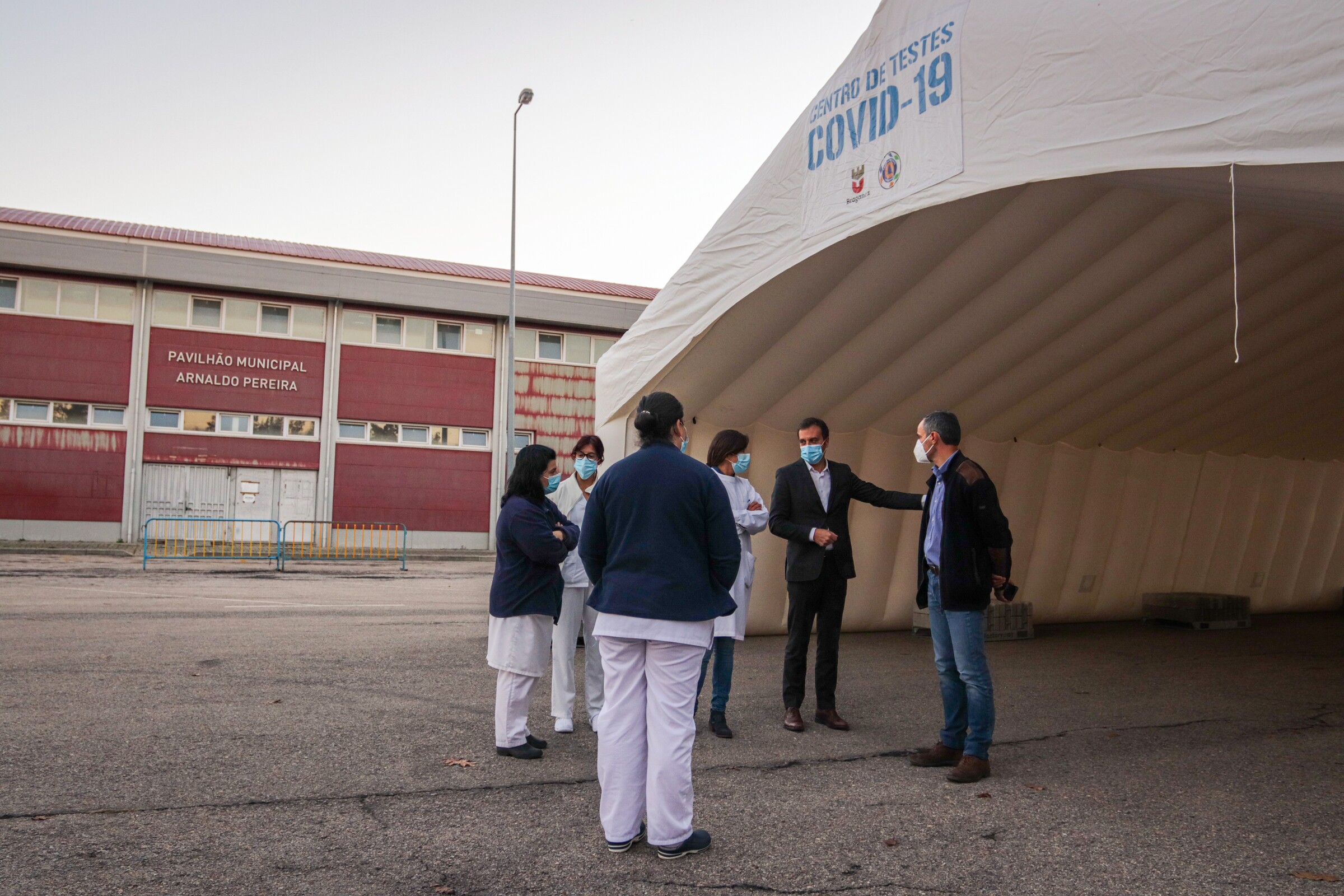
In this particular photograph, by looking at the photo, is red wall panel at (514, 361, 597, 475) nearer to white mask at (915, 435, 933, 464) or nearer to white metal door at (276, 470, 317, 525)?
Result: white metal door at (276, 470, 317, 525)

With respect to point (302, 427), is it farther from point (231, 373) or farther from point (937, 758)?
point (937, 758)

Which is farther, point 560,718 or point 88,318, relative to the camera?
point 88,318

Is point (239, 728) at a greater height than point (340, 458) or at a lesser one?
lesser

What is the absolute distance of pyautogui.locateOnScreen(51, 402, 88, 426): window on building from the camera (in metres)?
25.5

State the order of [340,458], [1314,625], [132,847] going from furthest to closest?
[340,458], [1314,625], [132,847]

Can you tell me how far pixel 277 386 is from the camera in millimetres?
27438

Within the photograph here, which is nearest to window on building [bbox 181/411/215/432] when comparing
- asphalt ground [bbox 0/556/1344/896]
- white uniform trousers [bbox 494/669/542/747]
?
asphalt ground [bbox 0/556/1344/896]

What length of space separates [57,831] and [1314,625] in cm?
1407

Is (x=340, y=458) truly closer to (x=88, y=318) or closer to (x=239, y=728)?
(x=88, y=318)

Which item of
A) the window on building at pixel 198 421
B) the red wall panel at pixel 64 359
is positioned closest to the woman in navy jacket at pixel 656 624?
the window on building at pixel 198 421

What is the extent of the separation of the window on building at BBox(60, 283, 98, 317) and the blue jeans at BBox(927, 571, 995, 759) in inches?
1070

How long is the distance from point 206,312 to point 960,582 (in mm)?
26874

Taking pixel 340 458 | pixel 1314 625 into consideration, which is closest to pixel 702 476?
pixel 1314 625

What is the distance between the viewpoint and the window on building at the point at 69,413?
25.5 meters
